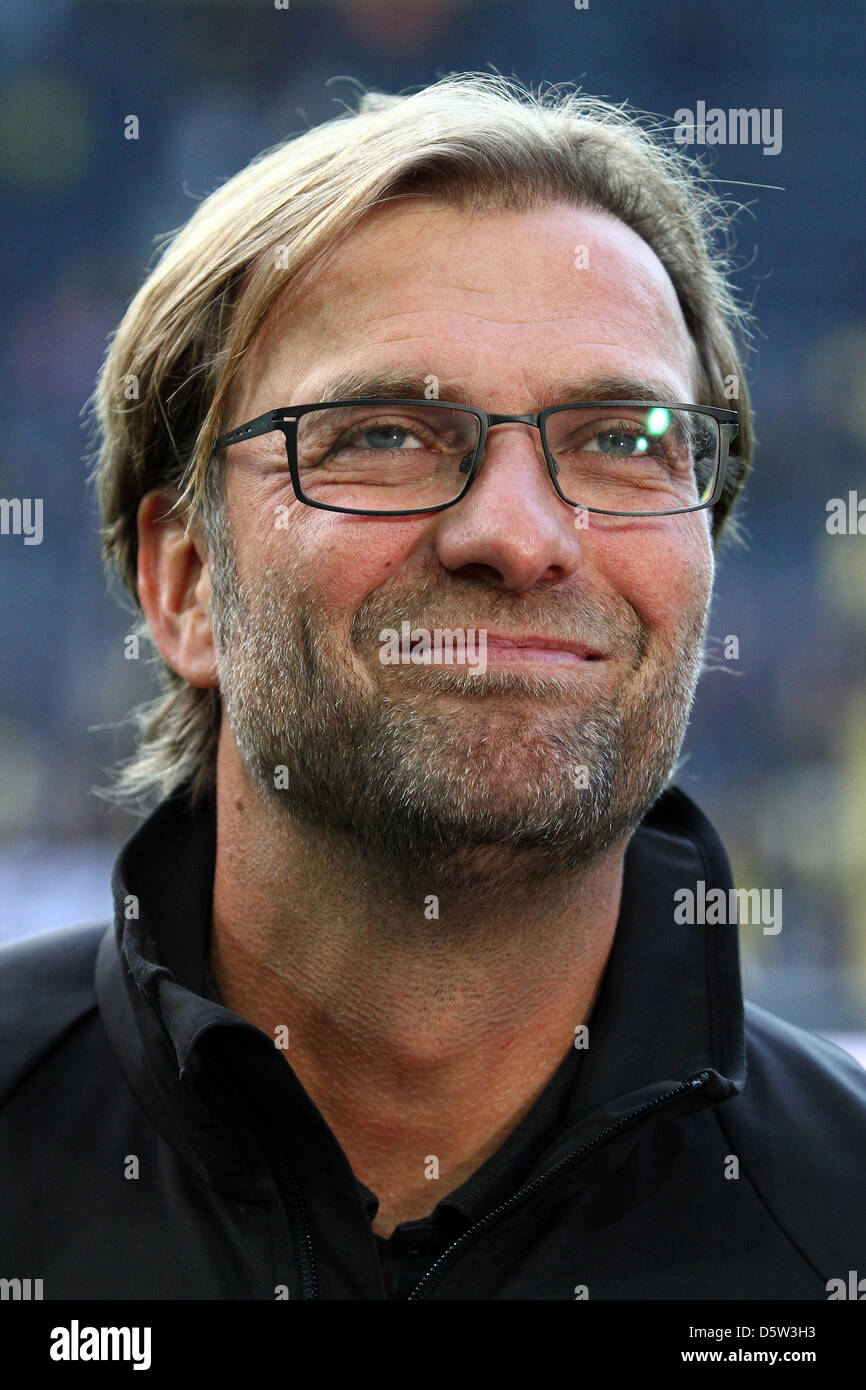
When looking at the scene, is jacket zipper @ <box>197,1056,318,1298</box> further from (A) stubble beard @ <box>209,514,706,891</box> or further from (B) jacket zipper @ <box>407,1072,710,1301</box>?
(A) stubble beard @ <box>209,514,706,891</box>

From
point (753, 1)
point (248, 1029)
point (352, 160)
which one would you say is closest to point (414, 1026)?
point (248, 1029)

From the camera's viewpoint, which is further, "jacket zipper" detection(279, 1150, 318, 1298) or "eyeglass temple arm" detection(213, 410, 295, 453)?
"eyeglass temple arm" detection(213, 410, 295, 453)

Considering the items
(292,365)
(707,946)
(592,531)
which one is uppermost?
(292,365)

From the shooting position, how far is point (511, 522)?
131 cm

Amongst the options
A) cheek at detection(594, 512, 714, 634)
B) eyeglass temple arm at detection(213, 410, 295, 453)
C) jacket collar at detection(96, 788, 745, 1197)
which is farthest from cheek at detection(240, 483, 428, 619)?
jacket collar at detection(96, 788, 745, 1197)

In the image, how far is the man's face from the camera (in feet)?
4.34

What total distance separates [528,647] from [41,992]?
2.50ft

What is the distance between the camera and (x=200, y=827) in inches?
67.0

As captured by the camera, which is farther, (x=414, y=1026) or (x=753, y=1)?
(x=753, y=1)

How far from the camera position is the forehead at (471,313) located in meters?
1.41

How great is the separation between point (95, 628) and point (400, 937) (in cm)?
514

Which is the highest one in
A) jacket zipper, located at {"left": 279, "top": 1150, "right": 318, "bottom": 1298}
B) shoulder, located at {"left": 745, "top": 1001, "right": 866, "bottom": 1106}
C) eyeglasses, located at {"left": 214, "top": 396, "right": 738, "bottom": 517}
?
eyeglasses, located at {"left": 214, "top": 396, "right": 738, "bottom": 517}

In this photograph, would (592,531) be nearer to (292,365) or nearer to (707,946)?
(292,365)
